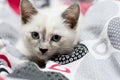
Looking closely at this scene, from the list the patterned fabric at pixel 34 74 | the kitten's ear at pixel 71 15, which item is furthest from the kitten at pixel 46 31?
the patterned fabric at pixel 34 74

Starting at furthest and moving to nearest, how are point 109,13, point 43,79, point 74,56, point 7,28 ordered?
point 7,28
point 109,13
point 74,56
point 43,79

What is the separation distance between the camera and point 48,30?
1.18 metres

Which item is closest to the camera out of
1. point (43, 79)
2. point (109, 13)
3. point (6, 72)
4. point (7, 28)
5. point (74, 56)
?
point (43, 79)

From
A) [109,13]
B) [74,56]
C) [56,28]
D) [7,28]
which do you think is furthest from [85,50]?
[7,28]

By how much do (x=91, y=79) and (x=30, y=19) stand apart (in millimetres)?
400

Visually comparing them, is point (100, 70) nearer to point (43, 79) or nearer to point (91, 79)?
Answer: point (91, 79)

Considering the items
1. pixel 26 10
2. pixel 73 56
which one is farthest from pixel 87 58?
pixel 26 10

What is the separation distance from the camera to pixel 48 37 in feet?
3.85

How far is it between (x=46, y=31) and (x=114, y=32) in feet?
1.02

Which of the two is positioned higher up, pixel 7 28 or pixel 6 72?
pixel 7 28

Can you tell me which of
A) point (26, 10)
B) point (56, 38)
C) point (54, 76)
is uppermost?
point (26, 10)

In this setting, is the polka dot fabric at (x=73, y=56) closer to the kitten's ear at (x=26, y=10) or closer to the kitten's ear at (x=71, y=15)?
the kitten's ear at (x=71, y=15)

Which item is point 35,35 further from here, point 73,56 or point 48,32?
point 73,56

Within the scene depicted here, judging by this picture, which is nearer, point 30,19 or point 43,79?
point 43,79
